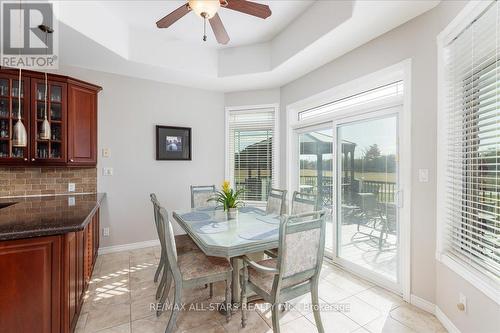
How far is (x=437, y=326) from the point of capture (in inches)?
77.1

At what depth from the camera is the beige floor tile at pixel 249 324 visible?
1.92 meters

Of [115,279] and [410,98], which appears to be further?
[115,279]

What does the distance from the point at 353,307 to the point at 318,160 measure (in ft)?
6.49

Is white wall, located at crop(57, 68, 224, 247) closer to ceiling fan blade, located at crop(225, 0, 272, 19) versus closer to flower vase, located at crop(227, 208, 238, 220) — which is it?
flower vase, located at crop(227, 208, 238, 220)

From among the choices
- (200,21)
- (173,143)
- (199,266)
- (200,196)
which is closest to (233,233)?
(199,266)

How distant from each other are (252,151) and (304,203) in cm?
189

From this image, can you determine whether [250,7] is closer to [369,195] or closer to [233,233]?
[233,233]

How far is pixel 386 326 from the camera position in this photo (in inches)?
77.7

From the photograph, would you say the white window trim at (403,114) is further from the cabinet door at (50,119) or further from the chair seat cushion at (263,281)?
the cabinet door at (50,119)

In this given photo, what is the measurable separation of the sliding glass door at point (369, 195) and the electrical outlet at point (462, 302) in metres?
0.73

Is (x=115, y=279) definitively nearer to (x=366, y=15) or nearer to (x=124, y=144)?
(x=124, y=144)

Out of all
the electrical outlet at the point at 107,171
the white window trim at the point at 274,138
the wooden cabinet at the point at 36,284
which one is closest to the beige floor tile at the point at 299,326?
the wooden cabinet at the point at 36,284

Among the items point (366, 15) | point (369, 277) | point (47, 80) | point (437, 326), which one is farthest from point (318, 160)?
point (47, 80)

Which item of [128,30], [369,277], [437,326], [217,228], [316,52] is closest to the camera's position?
[437,326]
